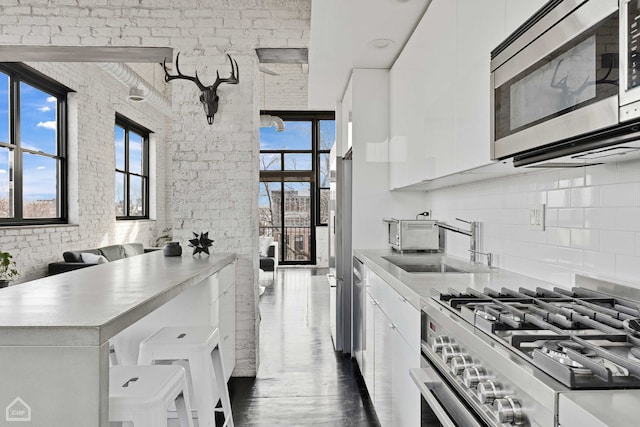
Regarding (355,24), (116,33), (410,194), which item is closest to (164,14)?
(116,33)

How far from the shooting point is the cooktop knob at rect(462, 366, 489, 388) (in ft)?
3.97

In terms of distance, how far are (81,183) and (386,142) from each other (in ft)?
14.6

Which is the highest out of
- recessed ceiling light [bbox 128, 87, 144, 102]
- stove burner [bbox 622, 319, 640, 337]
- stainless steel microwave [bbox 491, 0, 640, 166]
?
recessed ceiling light [bbox 128, 87, 144, 102]

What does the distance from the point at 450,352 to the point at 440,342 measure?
0.32 feet

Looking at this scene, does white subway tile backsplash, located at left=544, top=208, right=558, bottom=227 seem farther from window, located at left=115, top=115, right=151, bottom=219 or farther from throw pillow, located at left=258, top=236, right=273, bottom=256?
throw pillow, located at left=258, top=236, right=273, bottom=256

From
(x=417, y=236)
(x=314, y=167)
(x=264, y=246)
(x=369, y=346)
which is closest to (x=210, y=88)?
(x=417, y=236)

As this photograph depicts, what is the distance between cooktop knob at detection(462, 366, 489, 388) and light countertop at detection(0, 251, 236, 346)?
40.3 inches

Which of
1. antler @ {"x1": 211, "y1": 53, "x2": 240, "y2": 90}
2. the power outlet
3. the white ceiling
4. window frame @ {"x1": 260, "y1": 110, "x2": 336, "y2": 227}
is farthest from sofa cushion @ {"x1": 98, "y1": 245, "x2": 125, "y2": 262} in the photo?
the power outlet

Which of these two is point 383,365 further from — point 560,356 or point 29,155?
point 29,155

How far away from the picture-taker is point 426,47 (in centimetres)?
285

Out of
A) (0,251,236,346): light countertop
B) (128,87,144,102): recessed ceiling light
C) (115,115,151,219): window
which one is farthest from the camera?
(115,115,151,219): window

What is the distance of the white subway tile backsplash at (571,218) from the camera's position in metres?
1.87

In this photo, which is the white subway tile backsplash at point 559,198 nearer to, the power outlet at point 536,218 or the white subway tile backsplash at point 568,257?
the power outlet at point 536,218

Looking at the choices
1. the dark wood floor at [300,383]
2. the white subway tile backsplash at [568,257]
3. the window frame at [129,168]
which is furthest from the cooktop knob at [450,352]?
the window frame at [129,168]
